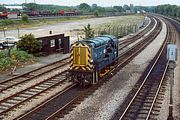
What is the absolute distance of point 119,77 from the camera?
22.2 metres

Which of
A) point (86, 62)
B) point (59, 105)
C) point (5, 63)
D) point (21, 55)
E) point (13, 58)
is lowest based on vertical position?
point (59, 105)

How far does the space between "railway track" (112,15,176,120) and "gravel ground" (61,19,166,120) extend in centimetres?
45

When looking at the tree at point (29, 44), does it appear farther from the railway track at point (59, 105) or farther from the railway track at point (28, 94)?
the railway track at point (59, 105)

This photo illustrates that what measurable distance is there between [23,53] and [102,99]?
1391cm

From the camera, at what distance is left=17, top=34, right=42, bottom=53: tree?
30.0m

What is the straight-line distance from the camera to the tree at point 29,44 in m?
30.0

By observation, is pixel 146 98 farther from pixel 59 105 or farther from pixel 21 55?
pixel 21 55

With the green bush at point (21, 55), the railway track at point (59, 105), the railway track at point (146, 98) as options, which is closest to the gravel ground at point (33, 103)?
the railway track at point (59, 105)

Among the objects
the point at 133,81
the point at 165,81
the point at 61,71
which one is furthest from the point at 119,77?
the point at 61,71

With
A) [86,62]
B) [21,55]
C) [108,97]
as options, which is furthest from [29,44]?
[108,97]

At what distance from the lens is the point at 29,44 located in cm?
3034

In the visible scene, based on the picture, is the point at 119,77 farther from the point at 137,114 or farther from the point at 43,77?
the point at 137,114

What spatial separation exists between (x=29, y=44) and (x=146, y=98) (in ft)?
53.9

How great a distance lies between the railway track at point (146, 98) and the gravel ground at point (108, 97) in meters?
0.45
